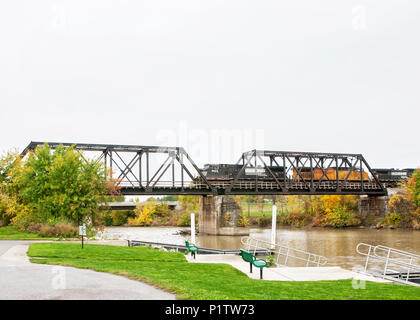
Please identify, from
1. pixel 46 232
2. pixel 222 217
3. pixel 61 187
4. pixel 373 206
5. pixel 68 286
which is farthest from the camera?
pixel 373 206

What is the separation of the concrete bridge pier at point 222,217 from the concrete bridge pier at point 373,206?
3041 centimetres

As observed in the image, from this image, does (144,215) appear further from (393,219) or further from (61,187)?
(61,187)

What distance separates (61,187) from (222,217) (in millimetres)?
38728

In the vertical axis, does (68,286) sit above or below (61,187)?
below

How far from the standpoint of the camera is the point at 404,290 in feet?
43.1

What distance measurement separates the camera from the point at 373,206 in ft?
284

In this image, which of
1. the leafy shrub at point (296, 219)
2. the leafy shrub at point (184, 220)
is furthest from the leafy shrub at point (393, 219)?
the leafy shrub at point (184, 220)

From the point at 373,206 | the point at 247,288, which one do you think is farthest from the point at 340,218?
the point at 247,288

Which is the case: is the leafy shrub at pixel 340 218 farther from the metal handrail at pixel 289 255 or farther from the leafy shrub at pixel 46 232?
the leafy shrub at pixel 46 232

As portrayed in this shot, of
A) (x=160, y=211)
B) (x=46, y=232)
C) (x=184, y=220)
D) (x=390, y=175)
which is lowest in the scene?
(x=184, y=220)

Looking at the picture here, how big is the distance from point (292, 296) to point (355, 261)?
2151 cm

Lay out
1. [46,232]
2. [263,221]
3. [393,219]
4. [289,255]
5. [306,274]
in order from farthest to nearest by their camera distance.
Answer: [263,221] < [393,219] < [46,232] < [289,255] < [306,274]

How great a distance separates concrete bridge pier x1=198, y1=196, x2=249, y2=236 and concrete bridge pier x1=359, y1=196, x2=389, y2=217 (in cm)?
3041
